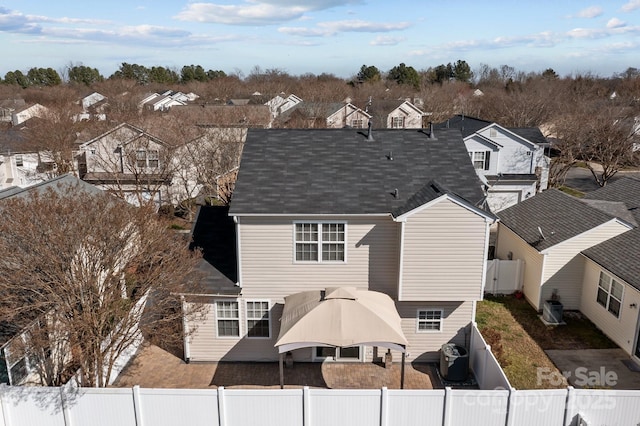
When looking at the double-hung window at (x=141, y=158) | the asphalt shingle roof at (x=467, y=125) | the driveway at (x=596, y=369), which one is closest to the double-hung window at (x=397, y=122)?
the asphalt shingle roof at (x=467, y=125)

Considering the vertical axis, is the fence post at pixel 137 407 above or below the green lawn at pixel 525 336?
above

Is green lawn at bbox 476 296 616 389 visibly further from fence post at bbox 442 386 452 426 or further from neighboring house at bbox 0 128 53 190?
neighboring house at bbox 0 128 53 190

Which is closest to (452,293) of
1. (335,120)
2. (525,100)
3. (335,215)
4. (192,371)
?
(335,215)

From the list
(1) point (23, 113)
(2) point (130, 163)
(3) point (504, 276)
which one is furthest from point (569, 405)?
(1) point (23, 113)

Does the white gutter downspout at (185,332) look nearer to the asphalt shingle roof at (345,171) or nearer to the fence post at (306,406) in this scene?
the asphalt shingle roof at (345,171)

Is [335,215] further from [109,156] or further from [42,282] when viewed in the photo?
[109,156]

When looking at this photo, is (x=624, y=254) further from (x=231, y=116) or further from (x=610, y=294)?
(x=231, y=116)
